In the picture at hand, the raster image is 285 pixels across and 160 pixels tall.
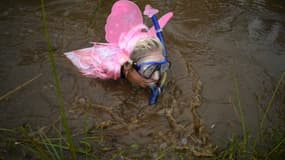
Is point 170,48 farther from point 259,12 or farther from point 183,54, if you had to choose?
point 259,12

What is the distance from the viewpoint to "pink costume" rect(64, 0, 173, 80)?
3131 millimetres

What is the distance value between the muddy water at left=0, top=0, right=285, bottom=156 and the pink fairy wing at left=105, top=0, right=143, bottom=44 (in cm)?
29

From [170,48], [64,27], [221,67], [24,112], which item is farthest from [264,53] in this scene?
[24,112]

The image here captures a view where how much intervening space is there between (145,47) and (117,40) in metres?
0.51

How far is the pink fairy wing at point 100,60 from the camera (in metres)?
3.11

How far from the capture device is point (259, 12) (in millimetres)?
4879

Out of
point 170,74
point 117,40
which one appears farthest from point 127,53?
point 170,74

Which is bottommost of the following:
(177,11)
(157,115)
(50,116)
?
(157,115)

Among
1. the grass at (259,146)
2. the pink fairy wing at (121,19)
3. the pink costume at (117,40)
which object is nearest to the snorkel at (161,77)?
the pink costume at (117,40)

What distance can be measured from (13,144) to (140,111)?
1235 mm

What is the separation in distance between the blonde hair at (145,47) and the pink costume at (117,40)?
0.08 metres

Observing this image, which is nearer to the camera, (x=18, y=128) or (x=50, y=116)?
(x=18, y=128)

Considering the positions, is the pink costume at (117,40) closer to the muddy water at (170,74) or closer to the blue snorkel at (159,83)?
the blue snorkel at (159,83)

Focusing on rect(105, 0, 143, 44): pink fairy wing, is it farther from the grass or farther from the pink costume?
the grass
